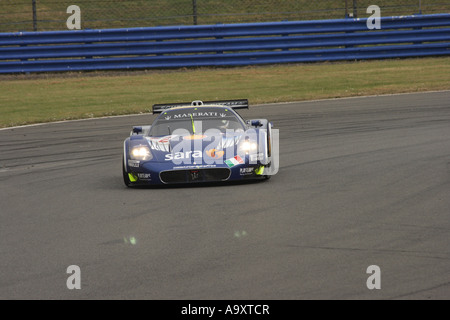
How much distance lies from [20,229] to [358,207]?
304 cm

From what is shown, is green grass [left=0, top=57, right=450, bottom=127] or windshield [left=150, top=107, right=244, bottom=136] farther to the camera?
green grass [left=0, top=57, right=450, bottom=127]

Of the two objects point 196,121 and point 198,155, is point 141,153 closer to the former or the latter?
point 198,155

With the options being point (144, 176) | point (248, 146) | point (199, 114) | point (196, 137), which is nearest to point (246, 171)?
point (248, 146)

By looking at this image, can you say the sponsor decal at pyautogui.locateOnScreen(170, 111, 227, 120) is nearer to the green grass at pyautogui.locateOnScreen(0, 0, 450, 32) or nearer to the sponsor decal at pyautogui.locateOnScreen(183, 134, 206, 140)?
the sponsor decal at pyautogui.locateOnScreen(183, 134, 206, 140)

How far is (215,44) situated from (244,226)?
19.0m

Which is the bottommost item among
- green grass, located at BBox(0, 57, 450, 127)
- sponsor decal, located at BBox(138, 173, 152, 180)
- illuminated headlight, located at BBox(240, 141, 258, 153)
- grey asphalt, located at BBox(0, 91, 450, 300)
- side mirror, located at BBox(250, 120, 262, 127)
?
grey asphalt, located at BBox(0, 91, 450, 300)

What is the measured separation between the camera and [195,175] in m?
9.91

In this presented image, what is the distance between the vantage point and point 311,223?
7609mm

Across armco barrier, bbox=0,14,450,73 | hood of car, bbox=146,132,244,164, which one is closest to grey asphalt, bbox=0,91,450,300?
hood of car, bbox=146,132,244,164

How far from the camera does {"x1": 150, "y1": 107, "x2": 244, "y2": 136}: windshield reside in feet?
36.3

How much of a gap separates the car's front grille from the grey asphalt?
12 centimetres

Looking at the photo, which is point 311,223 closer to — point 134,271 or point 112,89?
point 134,271

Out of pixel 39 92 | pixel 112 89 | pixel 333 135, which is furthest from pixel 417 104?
pixel 39 92

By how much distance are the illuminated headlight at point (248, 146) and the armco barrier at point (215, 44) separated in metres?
15.9
